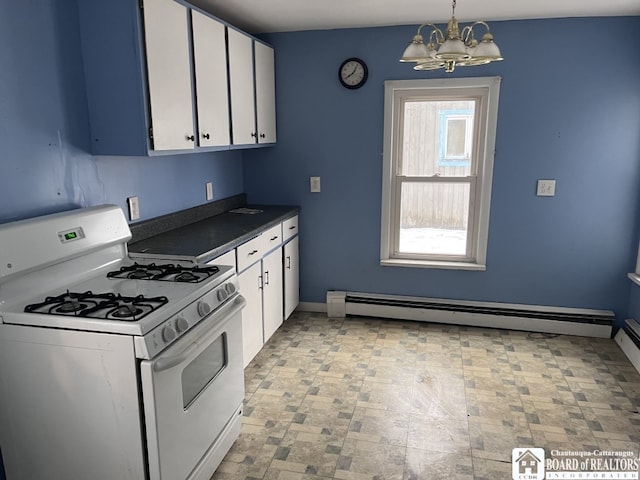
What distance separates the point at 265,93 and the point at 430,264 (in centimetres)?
187

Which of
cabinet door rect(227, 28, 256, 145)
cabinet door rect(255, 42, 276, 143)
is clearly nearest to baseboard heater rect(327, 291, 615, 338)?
cabinet door rect(255, 42, 276, 143)

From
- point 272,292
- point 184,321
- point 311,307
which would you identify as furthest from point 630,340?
point 184,321

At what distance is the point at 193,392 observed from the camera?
1903mm

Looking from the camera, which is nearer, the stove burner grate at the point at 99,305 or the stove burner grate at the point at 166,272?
the stove burner grate at the point at 99,305

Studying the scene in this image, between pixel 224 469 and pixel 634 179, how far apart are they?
3.30m

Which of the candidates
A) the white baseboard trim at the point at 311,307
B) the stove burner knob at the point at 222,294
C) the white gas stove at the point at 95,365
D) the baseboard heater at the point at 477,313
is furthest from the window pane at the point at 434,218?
the white gas stove at the point at 95,365

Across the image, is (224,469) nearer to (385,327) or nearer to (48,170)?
(48,170)

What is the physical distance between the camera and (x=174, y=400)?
1733mm

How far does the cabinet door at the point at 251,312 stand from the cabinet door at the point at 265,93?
1.11 metres

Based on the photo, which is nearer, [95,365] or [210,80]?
[95,365]

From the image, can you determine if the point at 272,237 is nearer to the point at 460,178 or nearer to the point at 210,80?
the point at 210,80

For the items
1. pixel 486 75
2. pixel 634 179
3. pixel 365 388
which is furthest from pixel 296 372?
pixel 634 179

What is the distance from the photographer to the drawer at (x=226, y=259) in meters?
2.54

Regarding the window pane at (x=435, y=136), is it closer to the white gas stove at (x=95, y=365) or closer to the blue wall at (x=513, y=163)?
the blue wall at (x=513, y=163)
